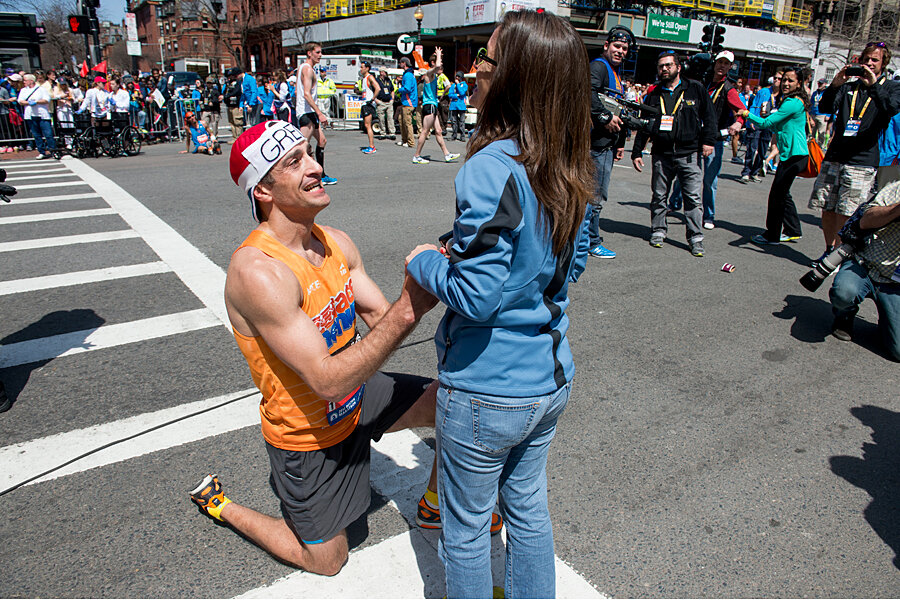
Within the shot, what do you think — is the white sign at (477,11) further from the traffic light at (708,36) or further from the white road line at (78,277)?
the white road line at (78,277)

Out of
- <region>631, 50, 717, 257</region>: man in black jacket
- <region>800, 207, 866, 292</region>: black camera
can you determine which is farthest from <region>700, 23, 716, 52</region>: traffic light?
<region>800, 207, 866, 292</region>: black camera

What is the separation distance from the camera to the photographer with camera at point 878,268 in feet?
14.3

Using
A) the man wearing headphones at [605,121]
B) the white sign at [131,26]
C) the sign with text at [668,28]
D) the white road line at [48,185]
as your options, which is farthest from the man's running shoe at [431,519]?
the sign with text at [668,28]

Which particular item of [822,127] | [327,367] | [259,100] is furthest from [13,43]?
[327,367]

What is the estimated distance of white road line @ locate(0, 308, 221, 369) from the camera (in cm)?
415

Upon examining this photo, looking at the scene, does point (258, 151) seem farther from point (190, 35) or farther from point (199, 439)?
point (190, 35)

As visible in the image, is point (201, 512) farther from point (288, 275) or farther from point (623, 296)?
point (623, 296)

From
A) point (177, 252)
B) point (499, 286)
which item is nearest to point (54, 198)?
point (177, 252)

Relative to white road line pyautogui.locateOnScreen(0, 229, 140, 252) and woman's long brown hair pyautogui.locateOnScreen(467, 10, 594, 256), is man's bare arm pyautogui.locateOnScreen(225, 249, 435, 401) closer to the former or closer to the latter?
woman's long brown hair pyautogui.locateOnScreen(467, 10, 594, 256)

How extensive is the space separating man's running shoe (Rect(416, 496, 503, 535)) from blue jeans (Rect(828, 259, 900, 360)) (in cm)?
358

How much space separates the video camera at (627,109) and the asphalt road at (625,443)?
4.94ft

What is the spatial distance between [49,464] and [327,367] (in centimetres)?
198

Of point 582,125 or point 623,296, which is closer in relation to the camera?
point 582,125

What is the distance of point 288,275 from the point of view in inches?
79.8
